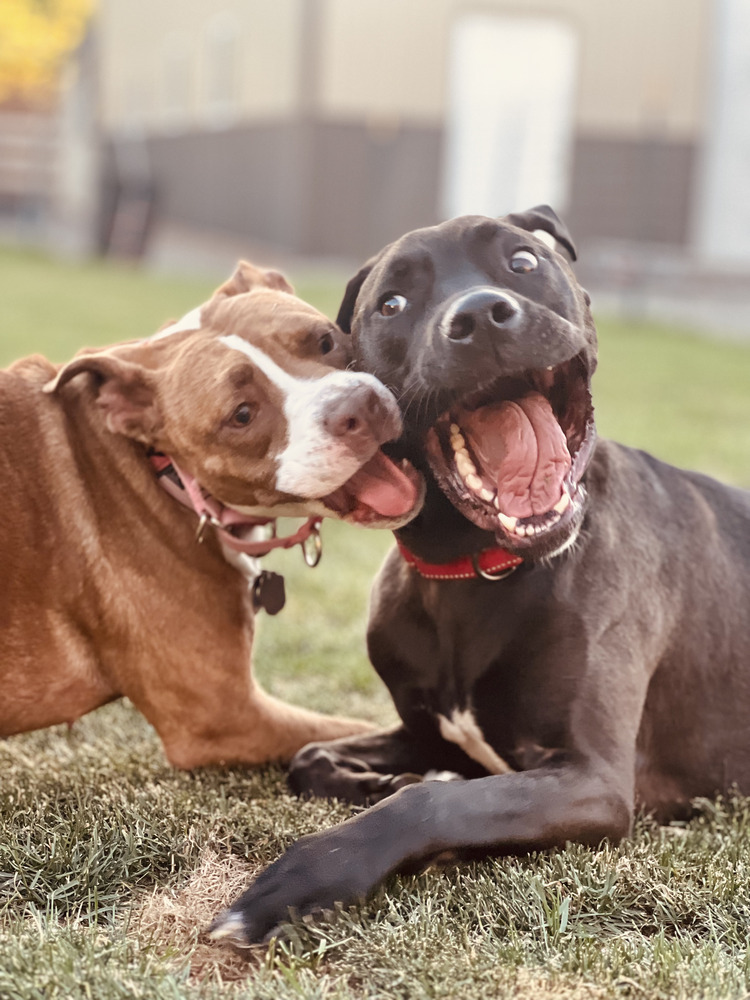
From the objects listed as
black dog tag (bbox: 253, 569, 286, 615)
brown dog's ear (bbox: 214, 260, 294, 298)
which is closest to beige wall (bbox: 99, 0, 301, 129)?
brown dog's ear (bbox: 214, 260, 294, 298)

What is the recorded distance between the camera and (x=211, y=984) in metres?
2.23

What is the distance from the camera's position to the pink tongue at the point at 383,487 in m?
2.99

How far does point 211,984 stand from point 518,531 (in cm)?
113

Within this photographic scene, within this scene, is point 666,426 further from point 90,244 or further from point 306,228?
point 90,244

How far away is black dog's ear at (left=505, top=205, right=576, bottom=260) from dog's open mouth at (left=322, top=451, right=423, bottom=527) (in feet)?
2.41

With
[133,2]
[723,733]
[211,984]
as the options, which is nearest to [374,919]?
[211,984]

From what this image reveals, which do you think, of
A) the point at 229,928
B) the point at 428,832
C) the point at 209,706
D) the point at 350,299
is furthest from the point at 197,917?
the point at 350,299

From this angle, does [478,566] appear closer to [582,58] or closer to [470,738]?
[470,738]

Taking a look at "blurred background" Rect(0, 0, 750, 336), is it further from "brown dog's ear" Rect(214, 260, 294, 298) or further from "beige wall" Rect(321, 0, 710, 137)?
"brown dog's ear" Rect(214, 260, 294, 298)

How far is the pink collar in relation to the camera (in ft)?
10.7

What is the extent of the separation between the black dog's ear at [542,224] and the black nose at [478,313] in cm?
60

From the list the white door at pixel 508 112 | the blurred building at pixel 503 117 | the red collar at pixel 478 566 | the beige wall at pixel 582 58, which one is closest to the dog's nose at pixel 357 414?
the red collar at pixel 478 566

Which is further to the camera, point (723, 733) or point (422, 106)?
point (422, 106)

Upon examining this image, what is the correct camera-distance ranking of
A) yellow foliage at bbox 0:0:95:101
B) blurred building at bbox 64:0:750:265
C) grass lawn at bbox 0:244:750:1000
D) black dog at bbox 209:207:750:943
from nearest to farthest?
grass lawn at bbox 0:244:750:1000 < black dog at bbox 209:207:750:943 < blurred building at bbox 64:0:750:265 < yellow foliage at bbox 0:0:95:101
